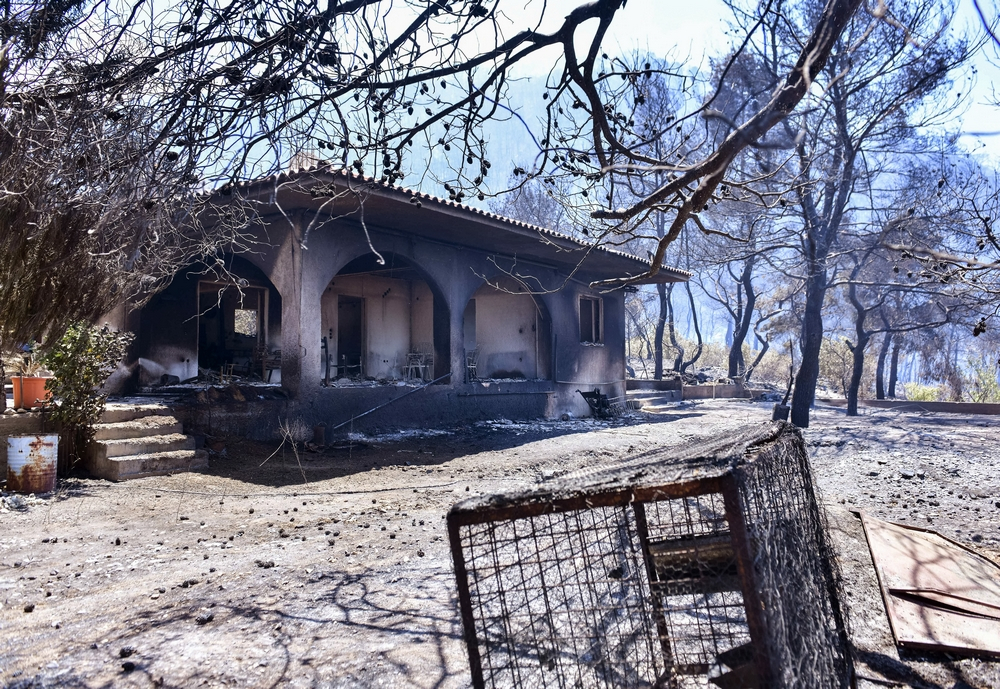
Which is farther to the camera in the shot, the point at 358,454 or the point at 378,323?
the point at 378,323

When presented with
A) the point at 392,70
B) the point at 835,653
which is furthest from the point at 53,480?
the point at 835,653

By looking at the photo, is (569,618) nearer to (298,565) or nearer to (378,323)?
(298,565)

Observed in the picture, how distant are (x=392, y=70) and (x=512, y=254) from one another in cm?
1080

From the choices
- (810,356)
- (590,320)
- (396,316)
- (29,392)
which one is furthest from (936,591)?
(590,320)

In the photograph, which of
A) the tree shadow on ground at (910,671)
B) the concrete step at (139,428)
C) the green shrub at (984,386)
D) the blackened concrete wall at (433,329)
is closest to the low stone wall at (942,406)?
the green shrub at (984,386)

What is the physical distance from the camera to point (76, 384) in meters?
7.11

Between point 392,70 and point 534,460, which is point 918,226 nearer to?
point 534,460

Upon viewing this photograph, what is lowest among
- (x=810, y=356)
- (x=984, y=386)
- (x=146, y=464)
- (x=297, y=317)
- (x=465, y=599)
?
(x=146, y=464)

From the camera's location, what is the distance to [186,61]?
3.31 m

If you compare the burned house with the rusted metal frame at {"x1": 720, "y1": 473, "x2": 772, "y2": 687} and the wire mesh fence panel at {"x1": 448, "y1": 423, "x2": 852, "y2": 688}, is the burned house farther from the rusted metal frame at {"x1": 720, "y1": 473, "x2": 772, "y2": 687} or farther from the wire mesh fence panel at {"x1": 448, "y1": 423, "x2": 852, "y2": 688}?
the rusted metal frame at {"x1": 720, "y1": 473, "x2": 772, "y2": 687}

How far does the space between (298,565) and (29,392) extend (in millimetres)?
5074

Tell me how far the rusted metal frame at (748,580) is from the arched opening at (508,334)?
44.1ft

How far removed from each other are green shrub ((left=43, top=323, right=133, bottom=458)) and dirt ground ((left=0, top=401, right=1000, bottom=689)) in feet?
2.10

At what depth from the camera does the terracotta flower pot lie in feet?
23.8
